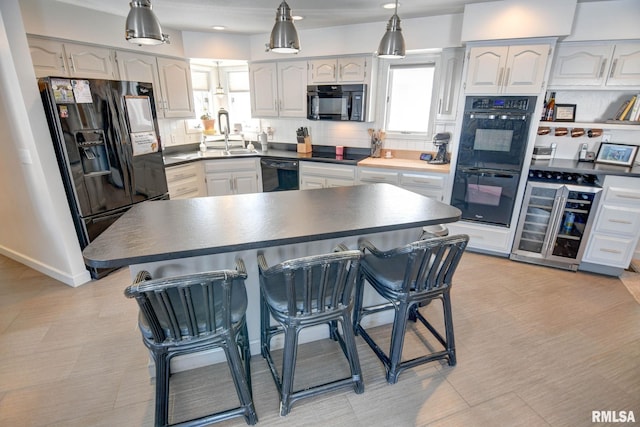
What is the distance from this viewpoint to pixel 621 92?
321 centimetres

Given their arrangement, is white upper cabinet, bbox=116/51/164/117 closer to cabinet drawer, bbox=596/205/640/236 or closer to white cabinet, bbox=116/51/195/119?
white cabinet, bbox=116/51/195/119

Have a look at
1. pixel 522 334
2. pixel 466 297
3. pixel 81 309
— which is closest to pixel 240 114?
pixel 81 309

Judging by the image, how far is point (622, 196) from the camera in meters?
2.94

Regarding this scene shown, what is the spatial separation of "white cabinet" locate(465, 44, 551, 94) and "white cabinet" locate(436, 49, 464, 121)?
44 centimetres

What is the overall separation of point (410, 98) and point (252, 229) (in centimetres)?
321

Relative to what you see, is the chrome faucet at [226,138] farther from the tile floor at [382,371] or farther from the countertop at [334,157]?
the tile floor at [382,371]

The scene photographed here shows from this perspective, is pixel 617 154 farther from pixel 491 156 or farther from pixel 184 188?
pixel 184 188

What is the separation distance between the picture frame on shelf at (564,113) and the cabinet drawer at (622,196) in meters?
0.88

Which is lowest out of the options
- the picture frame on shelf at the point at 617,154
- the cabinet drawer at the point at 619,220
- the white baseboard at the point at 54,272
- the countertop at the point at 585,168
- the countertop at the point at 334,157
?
the white baseboard at the point at 54,272

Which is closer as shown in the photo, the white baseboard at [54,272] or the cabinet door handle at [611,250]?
the white baseboard at [54,272]

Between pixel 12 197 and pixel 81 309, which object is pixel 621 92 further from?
pixel 12 197

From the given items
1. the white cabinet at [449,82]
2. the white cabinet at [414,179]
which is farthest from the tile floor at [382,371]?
the white cabinet at [449,82]

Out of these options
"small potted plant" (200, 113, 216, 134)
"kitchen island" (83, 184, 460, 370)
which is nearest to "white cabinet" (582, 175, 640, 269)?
"kitchen island" (83, 184, 460, 370)

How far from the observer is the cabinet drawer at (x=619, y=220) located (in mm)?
2953
